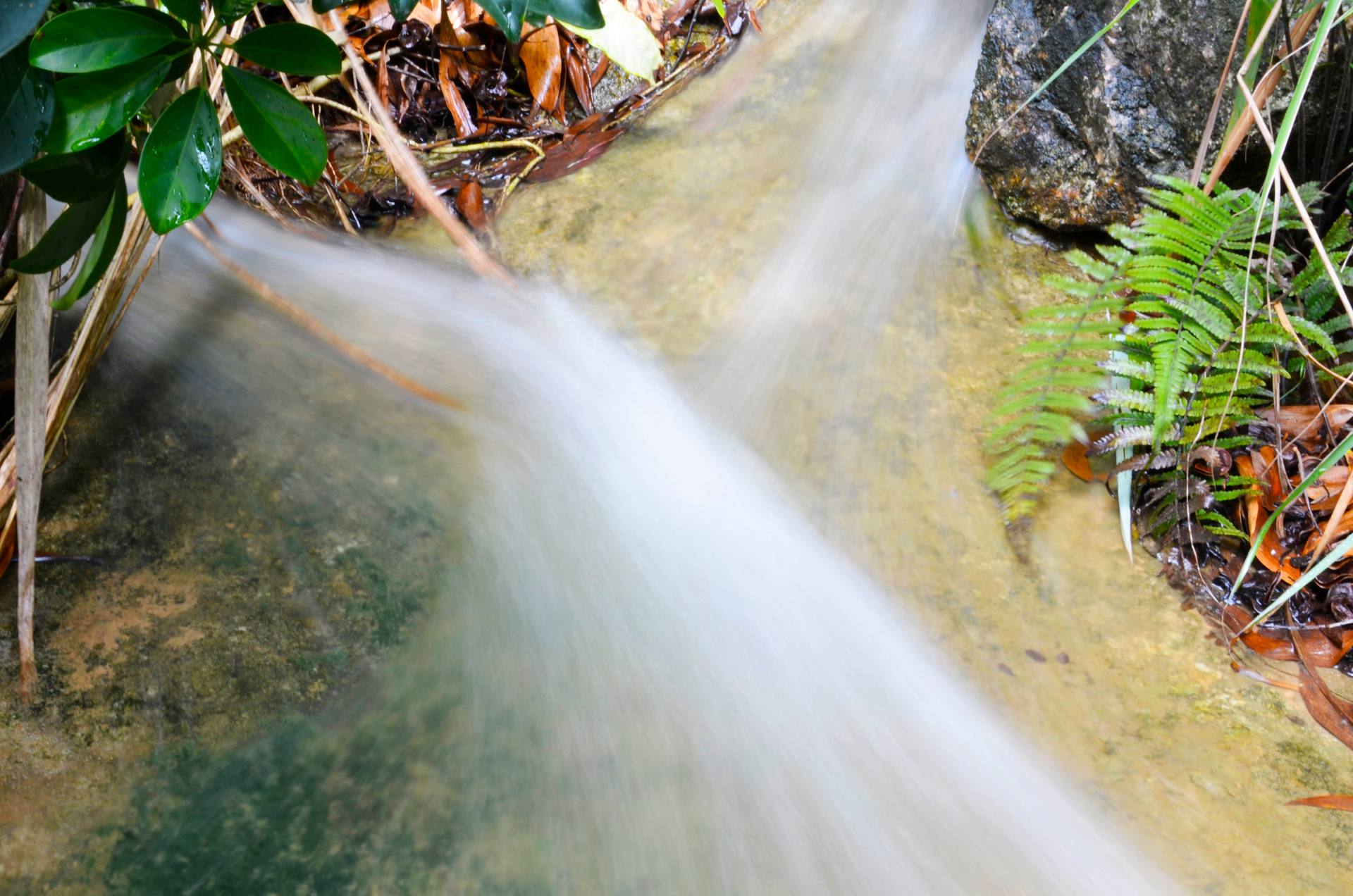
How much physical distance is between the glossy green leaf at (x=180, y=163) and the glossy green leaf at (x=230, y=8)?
118mm

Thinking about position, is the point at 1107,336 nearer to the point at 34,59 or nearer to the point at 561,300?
the point at 561,300

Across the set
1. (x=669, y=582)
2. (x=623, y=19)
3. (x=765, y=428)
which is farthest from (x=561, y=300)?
(x=623, y=19)

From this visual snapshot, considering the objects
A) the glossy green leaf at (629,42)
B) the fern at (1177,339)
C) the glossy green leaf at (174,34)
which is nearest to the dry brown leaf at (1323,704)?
the fern at (1177,339)

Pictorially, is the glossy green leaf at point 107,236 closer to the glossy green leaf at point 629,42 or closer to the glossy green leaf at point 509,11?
the glossy green leaf at point 509,11

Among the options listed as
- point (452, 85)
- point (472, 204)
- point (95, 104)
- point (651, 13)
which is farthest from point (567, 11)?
point (651, 13)

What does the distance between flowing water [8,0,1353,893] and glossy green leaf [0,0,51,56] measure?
107 cm

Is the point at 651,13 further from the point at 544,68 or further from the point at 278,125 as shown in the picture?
the point at 278,125

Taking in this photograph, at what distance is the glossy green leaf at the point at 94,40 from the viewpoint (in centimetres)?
111

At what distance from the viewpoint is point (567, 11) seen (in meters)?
1.32

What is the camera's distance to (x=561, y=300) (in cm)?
272

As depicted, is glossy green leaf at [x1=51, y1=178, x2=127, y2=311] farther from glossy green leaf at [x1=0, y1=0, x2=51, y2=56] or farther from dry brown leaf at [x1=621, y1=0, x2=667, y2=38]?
dry brown leaf at [x1=621, y1=0, x2=667, y2=38]

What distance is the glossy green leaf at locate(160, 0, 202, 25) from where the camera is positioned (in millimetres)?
1171

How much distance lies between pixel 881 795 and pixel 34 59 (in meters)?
1.67

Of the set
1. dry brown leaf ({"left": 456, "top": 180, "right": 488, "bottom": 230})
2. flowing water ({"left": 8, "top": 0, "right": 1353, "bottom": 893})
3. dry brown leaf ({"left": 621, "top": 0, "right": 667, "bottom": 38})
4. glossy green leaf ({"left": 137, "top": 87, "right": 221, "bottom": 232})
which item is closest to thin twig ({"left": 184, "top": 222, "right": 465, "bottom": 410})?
flowing water ({"left": 8, "top": 0, "right": 1353, "bottom": 893})
